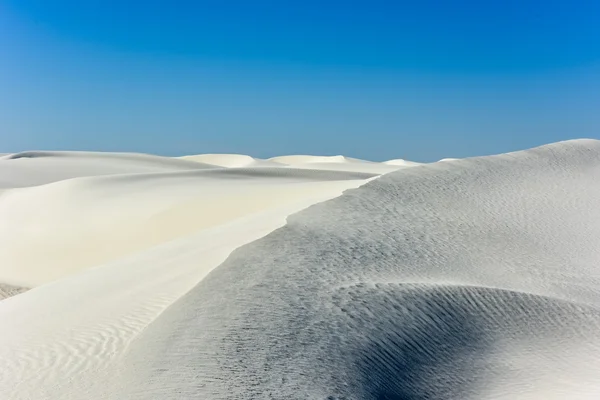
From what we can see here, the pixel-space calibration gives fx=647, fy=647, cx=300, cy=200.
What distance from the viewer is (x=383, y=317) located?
22.1 feet

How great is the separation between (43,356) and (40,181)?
3202cm

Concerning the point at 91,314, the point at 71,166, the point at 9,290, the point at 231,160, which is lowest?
the point at 9,290

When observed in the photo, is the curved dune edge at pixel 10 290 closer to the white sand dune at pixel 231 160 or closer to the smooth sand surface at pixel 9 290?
the smooth sand surface at pixel 9 290

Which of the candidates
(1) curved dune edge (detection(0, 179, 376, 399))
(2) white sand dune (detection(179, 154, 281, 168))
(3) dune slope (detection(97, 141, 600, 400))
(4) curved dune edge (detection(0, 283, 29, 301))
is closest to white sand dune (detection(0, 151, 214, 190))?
(2) white sand dune (detection(179, 154, 281, 168))

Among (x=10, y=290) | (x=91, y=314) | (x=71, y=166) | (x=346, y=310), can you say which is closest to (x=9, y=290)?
(x=10, y=290)

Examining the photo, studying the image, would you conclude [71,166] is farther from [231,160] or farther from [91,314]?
[91,314]

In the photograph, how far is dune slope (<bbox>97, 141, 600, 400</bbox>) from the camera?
5328mm

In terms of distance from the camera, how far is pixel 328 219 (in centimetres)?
1051

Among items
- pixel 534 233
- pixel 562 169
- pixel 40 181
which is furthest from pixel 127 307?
pixel 40 181

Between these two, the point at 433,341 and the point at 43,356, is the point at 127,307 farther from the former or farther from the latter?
the point at 433,341

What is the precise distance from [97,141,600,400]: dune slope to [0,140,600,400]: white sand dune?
0.07 ft

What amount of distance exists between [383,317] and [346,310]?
40 centimetres

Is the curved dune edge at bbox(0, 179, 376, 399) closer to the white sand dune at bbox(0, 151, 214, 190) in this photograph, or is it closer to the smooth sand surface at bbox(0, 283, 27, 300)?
the smooth sand surface at bbox(0, 283, 27, 300)

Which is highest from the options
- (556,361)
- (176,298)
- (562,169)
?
(562,169)
